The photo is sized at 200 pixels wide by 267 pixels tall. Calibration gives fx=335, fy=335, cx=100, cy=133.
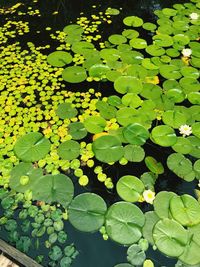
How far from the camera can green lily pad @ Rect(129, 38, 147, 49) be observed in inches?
116

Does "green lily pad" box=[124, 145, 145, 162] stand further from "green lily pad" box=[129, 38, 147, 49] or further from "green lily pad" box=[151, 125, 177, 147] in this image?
"green lily pad" box=[129, 38, 147, 49]

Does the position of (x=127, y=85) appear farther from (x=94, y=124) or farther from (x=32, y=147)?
(x=32, y=147)

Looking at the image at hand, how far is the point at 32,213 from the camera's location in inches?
73.3

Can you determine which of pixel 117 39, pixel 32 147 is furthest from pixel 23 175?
pixel 117 39

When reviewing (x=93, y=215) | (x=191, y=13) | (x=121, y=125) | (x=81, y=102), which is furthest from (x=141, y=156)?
(x=191, y=13)

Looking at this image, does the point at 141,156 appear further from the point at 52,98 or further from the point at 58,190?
the point at 52,98

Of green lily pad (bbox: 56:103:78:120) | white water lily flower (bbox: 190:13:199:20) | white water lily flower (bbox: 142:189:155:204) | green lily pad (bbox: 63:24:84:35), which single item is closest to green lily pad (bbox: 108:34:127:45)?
green lily pad (bbox: 63:24:84:35)

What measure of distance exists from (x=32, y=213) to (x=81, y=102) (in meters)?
0.96

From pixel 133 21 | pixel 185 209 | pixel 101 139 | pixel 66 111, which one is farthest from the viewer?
pixel 133 21

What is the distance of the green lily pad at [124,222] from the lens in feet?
5.66

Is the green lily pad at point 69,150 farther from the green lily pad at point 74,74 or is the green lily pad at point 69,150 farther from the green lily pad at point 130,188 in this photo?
the green lily pad at point 74,74

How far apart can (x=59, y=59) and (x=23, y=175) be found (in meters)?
1.19

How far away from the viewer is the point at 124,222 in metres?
1.77

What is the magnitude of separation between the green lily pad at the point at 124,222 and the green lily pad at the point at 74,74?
1.15m
